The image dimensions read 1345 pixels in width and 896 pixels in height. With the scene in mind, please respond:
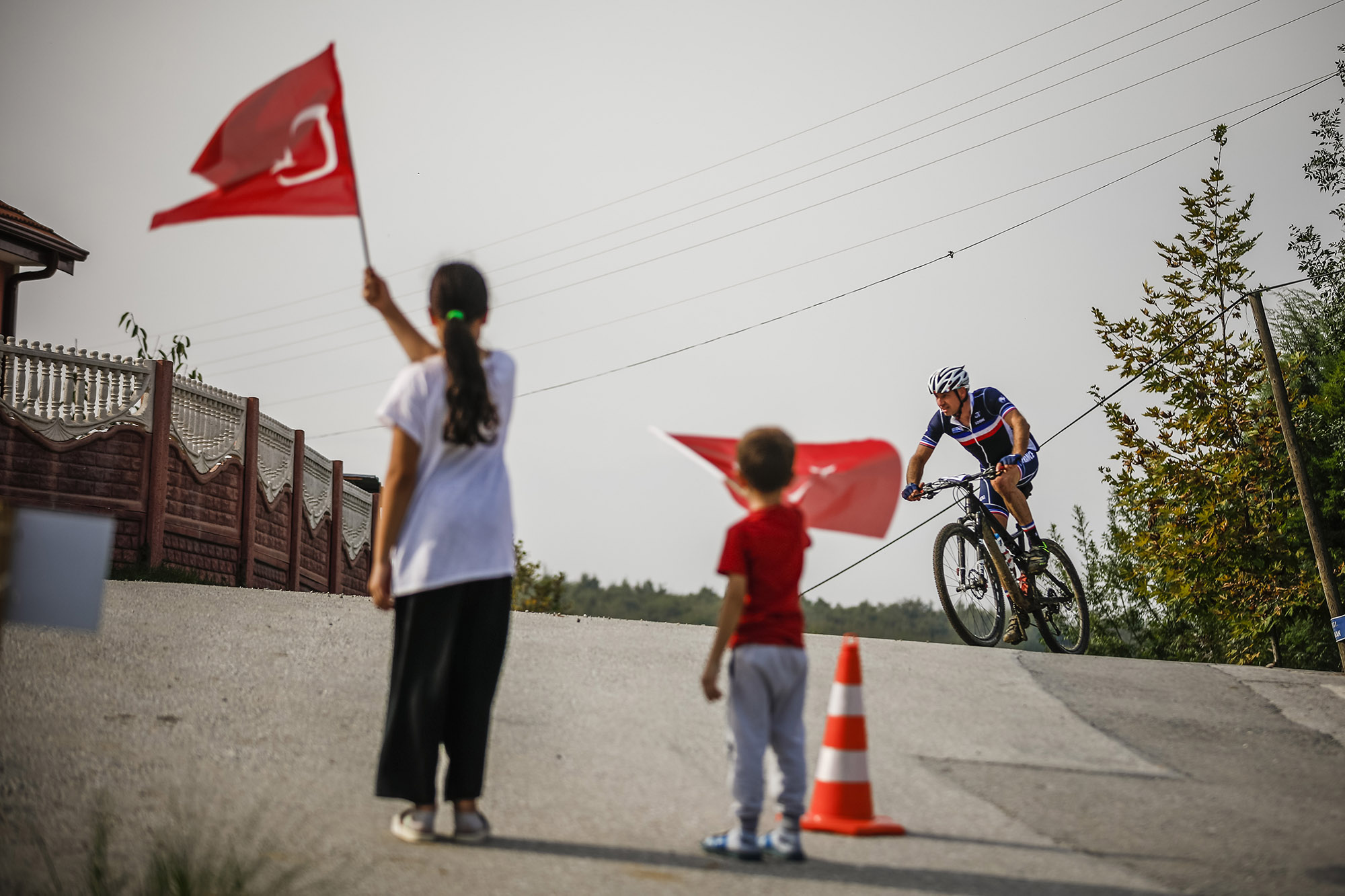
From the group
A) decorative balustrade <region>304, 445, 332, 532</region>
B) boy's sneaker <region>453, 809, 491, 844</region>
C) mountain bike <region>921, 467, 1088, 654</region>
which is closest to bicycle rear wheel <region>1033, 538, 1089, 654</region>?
mountain bike <region>921, 467, 1088, 654</region>

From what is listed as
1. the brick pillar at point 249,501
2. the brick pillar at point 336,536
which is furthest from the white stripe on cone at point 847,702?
the brick pillar at point 336,536

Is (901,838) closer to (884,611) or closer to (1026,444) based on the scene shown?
(1026,444)

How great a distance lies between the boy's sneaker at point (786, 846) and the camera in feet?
13.9

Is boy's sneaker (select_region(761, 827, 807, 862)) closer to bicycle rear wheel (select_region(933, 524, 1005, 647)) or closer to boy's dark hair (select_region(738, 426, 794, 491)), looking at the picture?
boy's dark hair (select_region(738, 426, 794, 491))

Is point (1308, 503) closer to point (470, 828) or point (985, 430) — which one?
point (985, 430)

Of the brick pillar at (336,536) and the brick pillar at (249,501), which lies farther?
the brick pillar at (336,536)

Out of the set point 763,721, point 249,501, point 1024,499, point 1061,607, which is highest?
point 249,501

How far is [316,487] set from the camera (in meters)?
20.2

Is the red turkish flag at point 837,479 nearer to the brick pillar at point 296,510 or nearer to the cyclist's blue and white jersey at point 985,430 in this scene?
the cyclist's blue and white jersey at point 985,430

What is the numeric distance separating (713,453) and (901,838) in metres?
1.65

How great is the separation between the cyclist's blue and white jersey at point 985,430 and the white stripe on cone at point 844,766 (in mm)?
5318

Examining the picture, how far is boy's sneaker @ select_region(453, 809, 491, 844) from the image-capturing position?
4270mm

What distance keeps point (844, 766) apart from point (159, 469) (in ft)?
38.2

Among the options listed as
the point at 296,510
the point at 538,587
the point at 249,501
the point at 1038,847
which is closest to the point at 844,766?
the point at 1038,847
